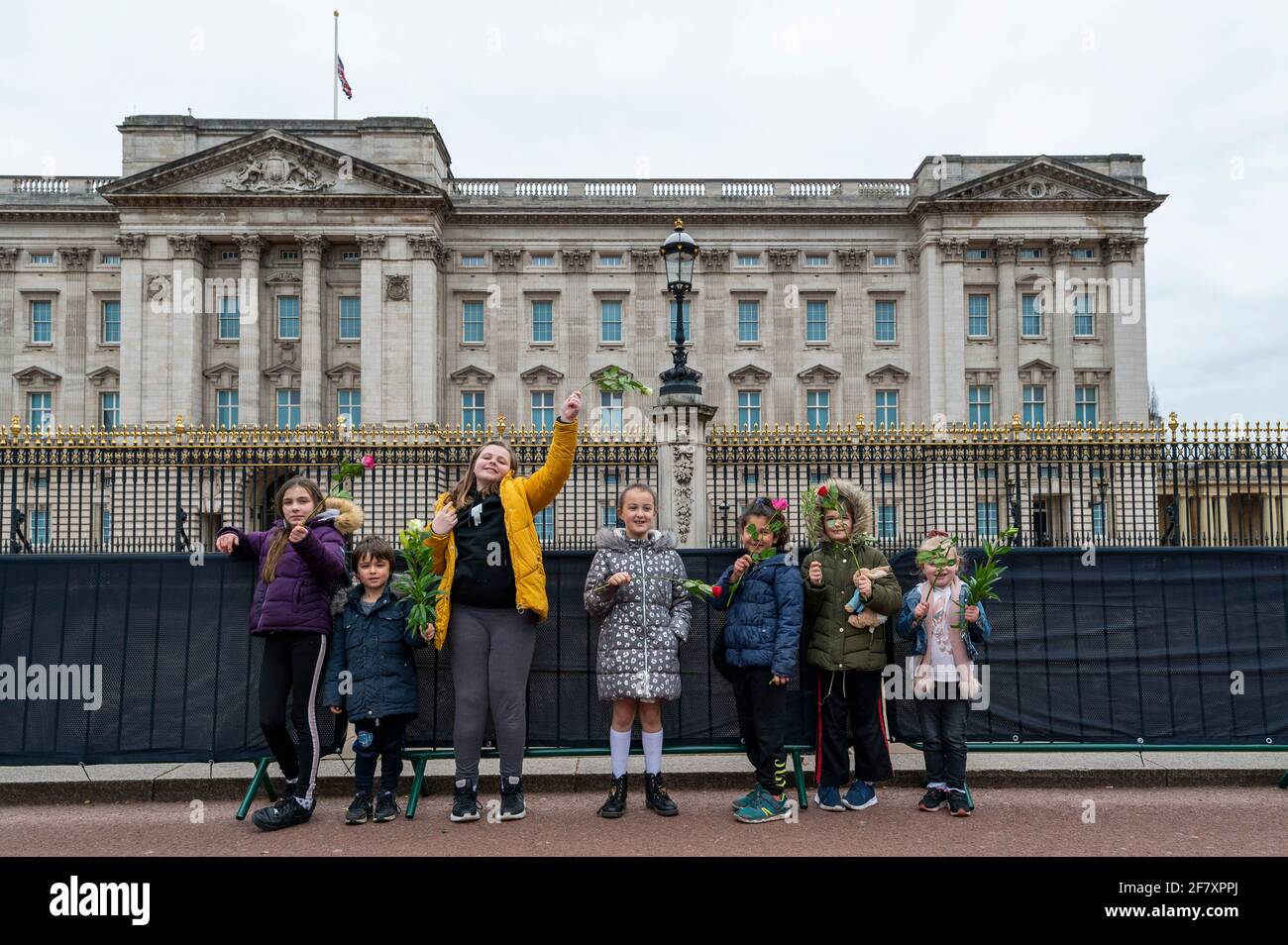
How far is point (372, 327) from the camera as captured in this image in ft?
133

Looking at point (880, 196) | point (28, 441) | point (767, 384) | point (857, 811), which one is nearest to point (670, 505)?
point (857, 811)

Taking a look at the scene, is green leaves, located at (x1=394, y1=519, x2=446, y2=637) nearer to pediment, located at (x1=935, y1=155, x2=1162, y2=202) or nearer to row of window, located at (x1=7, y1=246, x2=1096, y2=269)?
row of window, located at (x1=7, y1=246, x2=1096, y2=269)

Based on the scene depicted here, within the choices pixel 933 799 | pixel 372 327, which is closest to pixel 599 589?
pixel 933 799

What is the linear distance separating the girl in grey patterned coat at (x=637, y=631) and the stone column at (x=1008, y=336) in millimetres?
38551

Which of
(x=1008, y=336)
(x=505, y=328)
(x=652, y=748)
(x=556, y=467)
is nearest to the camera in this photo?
(x=556, y=467)

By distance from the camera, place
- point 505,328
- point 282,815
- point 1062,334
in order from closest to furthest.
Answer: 1. point 282,815
2. point 1062,334
3. point 505,328

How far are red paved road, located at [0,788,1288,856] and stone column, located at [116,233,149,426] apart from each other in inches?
1493

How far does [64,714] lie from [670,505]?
26.5 feet

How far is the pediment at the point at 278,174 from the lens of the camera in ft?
132

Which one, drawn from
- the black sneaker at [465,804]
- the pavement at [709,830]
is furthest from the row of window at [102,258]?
the black sneaker at [465,804]

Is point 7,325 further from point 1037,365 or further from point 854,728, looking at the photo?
point 854,728

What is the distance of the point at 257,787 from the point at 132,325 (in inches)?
1562

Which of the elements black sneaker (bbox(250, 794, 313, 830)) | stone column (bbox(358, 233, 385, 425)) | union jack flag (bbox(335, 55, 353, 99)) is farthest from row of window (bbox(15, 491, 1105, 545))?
union jack flag (bbox(335, 55, 353, 99))

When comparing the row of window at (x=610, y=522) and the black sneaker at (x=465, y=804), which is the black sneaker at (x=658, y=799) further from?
the row of window at (x=610, y=522)
